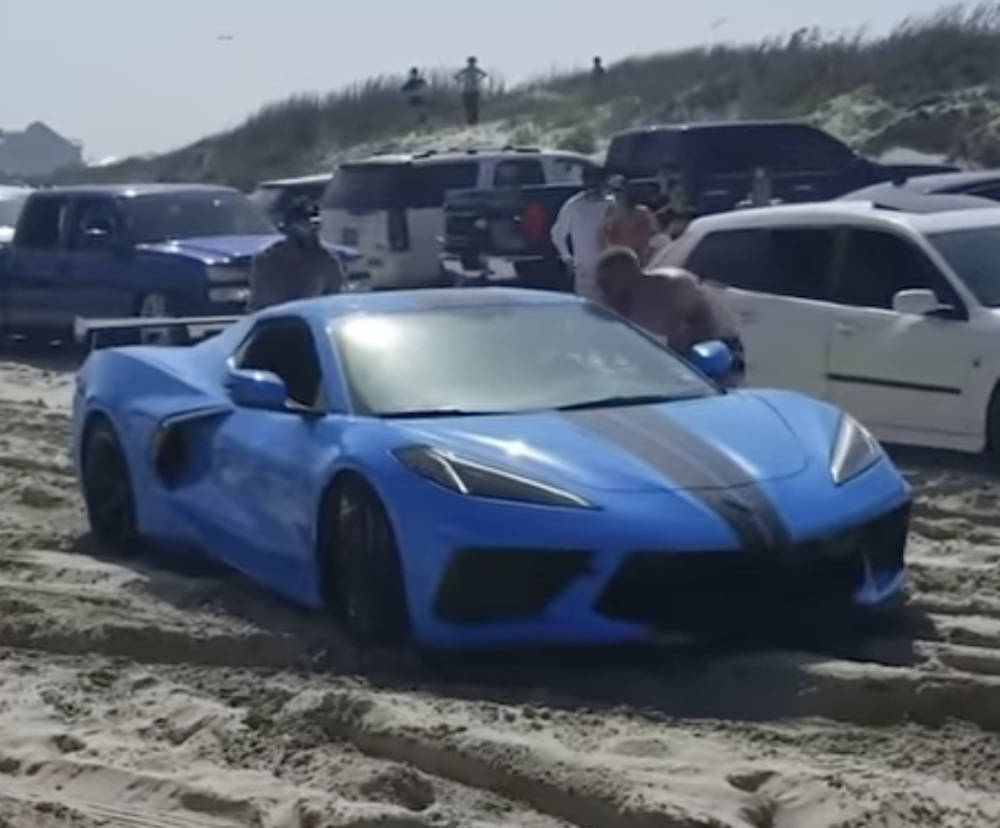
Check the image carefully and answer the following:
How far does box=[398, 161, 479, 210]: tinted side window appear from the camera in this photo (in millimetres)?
26719

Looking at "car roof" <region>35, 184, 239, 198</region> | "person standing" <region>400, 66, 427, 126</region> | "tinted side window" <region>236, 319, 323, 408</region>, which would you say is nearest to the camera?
"tinted side window" <region>236, 319, 323, 408</region>

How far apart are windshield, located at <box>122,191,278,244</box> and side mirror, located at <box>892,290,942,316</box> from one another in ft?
32.0

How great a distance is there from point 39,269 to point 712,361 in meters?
14.0

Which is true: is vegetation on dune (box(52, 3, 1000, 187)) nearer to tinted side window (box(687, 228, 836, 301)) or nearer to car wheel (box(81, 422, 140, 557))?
tinted side window (box(687, 228, 836, 301))

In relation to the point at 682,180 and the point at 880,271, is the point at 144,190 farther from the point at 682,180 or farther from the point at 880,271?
the point at 880,271

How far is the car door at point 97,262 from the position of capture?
21.9m

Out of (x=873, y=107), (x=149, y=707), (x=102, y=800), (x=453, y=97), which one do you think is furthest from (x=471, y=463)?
(x=453, y=97)

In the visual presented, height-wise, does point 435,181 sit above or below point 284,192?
above

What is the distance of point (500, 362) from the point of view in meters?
9.55

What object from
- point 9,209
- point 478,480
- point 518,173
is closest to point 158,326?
point 478,480

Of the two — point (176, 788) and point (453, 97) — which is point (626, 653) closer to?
point (176, 788)

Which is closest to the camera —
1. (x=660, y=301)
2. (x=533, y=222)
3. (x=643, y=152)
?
(x=660, y=301)

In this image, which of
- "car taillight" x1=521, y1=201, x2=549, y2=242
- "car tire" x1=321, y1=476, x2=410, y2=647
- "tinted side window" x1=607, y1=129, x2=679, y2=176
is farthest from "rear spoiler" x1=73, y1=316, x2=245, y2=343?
"tinted side window" x1=607, y1=129, x2=679, y2=176

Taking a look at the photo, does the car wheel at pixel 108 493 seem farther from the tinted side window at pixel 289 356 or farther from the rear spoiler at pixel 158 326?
the rear spoiler at pixel 158 326
